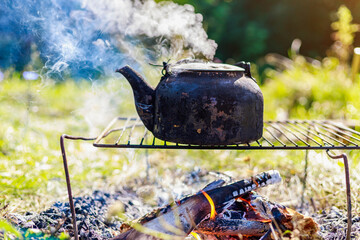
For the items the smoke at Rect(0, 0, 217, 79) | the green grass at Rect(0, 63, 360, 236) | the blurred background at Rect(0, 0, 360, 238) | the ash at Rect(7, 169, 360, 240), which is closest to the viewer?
the ash at Rect(7, 169, 360, 240)

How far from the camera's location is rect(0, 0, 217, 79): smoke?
2.48 m

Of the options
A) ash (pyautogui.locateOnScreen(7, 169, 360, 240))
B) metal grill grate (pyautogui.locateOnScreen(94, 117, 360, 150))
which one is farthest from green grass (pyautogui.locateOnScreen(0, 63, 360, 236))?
metal grill grate (pyautogui.locateOnScreen(94, 117, 360, 150))

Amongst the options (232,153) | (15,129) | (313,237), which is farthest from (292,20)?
(313,237)

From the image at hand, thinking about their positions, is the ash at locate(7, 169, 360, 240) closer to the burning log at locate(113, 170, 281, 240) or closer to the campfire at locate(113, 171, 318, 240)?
the campfire at locate(113, 171, 318, 240)

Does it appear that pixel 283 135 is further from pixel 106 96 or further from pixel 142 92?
pixel 106 96

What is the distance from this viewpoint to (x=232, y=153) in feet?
13.3

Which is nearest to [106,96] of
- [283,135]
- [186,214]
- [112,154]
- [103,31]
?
[112,154]

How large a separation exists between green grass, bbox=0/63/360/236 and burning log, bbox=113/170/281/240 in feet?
3.40

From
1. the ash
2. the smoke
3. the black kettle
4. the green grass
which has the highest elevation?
the smoke

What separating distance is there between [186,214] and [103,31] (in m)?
1.84

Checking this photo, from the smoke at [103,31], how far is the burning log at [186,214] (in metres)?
0.99

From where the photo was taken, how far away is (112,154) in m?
4.11

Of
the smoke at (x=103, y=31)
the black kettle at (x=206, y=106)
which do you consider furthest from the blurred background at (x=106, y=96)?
the black kettle at (x=206, y=106)

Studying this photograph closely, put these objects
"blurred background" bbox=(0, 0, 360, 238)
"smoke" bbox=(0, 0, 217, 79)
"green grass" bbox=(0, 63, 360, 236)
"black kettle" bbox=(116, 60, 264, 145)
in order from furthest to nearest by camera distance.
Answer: "green grass" bbox=(0, 63, 360, 236), "blurred background" bbox=(0, 0, 360, 238), "smoke" bbox=(0, 0, 217, 79), "black kettle" bbox=(116, 60, 264, 145)
